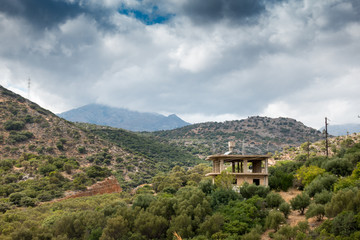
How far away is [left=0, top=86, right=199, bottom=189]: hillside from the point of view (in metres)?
68.8

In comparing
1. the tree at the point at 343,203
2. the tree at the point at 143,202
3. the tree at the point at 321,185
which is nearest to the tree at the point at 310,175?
the tree at the point at 321,185

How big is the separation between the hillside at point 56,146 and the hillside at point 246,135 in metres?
36.4

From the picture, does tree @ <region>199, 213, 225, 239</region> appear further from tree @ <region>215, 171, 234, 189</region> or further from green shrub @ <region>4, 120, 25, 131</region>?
green shrub @ <region>4, 120, 25, 131</region>

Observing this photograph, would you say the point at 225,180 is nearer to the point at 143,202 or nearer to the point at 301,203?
the point at 301,203

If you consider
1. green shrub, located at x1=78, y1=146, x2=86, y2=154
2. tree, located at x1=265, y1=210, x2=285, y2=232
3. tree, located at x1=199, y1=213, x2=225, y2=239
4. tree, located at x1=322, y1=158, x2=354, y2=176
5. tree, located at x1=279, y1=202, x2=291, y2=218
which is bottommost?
tree, located at x1=199, y1=213, x2=225, y2=239

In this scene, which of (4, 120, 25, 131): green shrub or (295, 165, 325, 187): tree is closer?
(295, 165, 325, 187): tree

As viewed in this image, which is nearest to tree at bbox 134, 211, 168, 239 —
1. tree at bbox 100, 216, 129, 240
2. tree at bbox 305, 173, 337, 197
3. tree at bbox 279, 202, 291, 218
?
tree at bbox 100, 216, 129, 240

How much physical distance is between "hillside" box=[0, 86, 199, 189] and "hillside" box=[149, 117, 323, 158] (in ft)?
119

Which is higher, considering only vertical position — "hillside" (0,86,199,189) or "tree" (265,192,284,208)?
"hillside" (0,86,199,189)

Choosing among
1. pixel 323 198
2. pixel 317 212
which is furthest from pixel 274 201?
pixel 317 212

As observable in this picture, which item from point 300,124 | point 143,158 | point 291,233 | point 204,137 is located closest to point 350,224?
point 291,233

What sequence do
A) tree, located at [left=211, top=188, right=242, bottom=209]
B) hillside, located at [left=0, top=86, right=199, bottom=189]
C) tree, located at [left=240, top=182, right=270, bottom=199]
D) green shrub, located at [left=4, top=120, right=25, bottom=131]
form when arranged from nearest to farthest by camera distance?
tree, located at [left=211, top=188, right=242, bottom=209] → tree, located at [left=240, top=182, right=270, bottom=199] → hillside, located at [left=0, top=86, right=199, bottom=189] → green shrub, located at [left=4, top=120, right=25, bottom=131]

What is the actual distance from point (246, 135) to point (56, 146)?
90.0 m

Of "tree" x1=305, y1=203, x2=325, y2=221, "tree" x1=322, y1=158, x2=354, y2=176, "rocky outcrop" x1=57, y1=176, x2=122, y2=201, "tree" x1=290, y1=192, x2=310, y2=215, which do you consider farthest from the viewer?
"rocky outcrop" x1=57, y1=176, x2=122, y2=201
